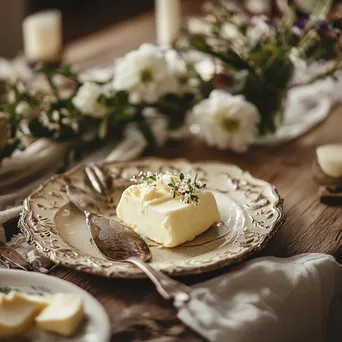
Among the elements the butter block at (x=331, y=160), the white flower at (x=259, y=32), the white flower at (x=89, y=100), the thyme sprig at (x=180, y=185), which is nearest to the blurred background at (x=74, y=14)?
the white flower at (x=259, y=32)

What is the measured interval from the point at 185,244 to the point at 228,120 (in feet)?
2.04

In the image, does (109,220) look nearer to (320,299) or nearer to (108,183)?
(108,183)

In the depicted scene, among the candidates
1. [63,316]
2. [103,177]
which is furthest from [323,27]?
[63,316]

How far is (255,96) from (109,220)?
2.45 feet

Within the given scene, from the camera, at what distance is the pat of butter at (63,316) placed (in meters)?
0.83

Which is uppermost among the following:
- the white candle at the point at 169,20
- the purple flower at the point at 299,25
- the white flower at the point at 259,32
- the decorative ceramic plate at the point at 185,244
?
the purple flower at the point at 299,25

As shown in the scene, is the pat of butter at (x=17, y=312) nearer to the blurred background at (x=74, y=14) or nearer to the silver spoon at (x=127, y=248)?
the silver spoon at (x=127, y=248)

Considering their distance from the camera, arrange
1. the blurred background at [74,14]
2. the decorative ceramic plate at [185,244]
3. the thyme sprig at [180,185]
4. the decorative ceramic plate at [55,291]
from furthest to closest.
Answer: the blurred background at [74,14] < the thyme sprig at [180,185] < the decorative ceramic plate at [185,244] < the decorative ceramic plate at [55,291]

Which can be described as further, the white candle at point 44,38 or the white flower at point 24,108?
the white candle at point 44,38

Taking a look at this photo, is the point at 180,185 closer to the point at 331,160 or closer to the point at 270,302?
the point at 270,302

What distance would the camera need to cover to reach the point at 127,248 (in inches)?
41.8

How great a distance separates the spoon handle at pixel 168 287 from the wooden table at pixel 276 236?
0.05 meters

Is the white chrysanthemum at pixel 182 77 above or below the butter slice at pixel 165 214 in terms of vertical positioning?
above

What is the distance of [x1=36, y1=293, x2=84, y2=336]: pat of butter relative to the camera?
0.83 meters
